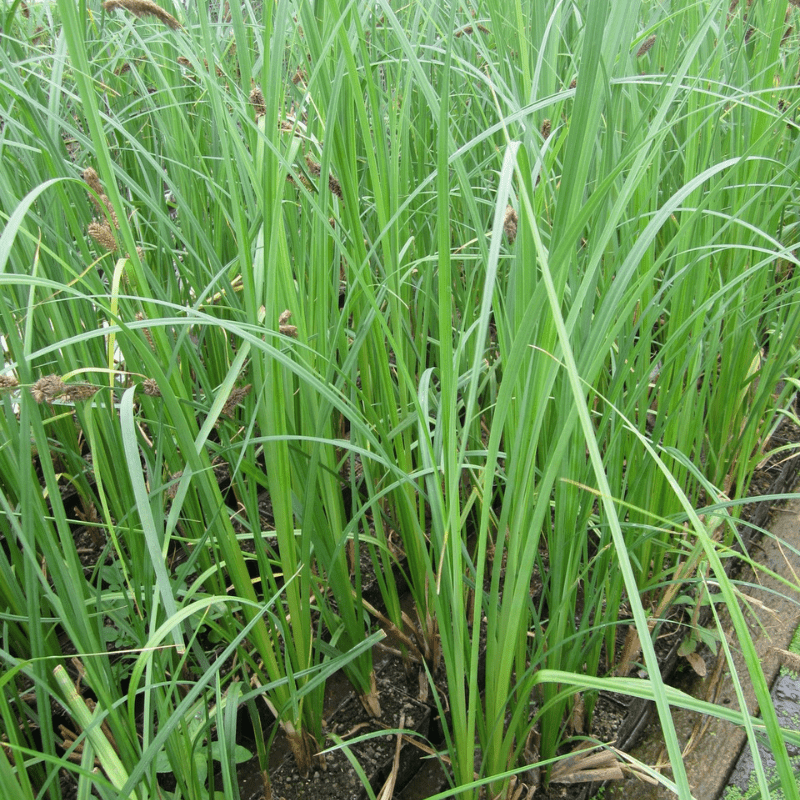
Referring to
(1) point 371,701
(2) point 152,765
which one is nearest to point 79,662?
(2) point 152,765

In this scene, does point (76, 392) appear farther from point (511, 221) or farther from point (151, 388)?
point (511, 221)

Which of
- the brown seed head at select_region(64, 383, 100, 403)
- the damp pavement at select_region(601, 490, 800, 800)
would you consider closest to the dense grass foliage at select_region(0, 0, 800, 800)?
the brown seed head at select_region(64, 383, 100, 403)

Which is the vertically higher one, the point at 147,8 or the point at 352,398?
the point at 147,8

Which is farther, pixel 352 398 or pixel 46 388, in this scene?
pixel 352 398

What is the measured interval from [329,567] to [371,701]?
26cm

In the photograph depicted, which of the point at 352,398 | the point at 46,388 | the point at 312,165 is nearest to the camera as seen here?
the point at 46,388

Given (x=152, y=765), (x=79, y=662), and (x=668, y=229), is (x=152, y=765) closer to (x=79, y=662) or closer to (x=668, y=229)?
(x=79, y=662)

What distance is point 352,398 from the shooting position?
0.91 meters

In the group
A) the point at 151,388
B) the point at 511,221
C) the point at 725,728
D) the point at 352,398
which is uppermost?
the point at 511,221

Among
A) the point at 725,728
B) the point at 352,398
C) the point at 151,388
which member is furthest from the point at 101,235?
the point at 725,728

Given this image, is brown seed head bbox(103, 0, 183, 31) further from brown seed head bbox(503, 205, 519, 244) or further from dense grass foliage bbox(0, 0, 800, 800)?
brown seed head bbox(503, 205, 519, 244)

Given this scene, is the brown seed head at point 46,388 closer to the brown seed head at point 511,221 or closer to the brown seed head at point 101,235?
the brown seed head at point 101,235

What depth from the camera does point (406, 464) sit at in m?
0.94

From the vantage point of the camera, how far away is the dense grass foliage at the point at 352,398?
23.3 inches
